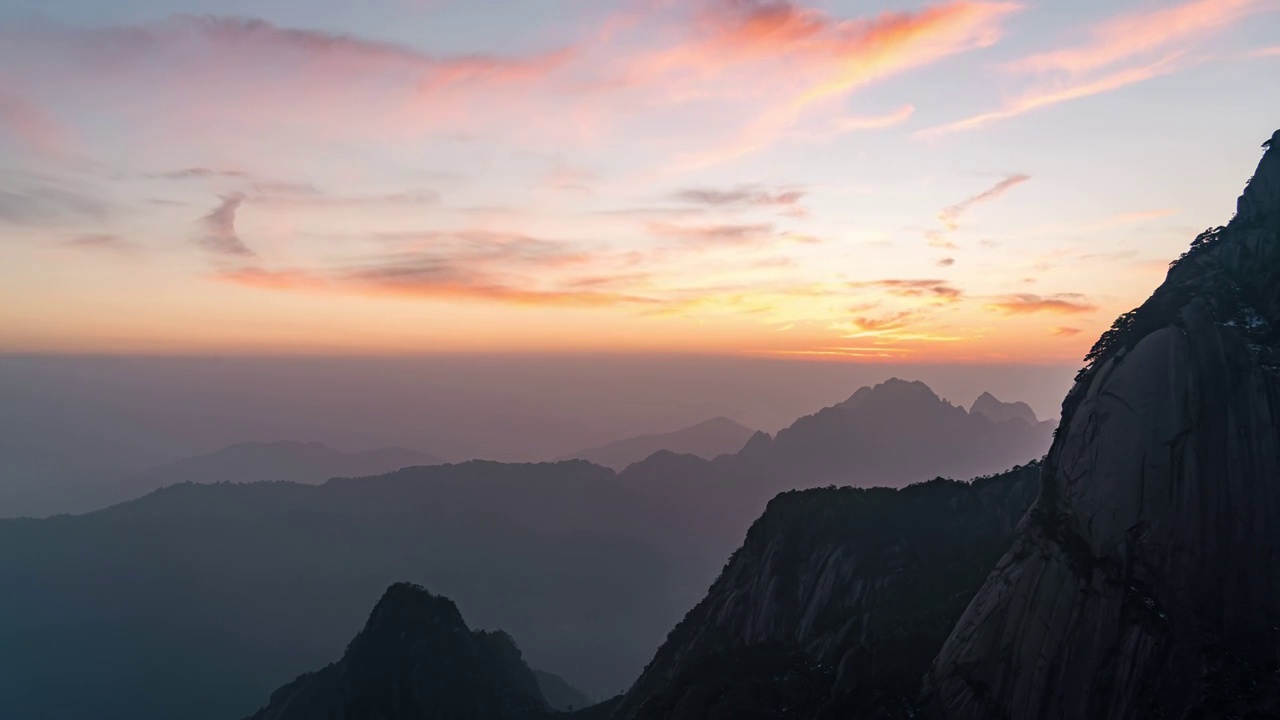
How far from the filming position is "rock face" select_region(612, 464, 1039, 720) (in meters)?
82.4

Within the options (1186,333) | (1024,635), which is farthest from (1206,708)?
(1186,333)

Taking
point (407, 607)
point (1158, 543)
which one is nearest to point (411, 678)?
point (407, 607)

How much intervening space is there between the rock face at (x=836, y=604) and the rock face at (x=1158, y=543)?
540 inches

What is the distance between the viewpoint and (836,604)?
107m

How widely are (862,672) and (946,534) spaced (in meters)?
43.3

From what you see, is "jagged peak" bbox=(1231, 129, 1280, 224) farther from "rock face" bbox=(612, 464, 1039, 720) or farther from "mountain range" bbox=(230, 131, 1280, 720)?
"rock face" bbox=(612, 464, 1039, 720)

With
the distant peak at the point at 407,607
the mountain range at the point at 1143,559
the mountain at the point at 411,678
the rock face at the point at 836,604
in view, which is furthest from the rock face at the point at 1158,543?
the distant peak at the point at 407,607

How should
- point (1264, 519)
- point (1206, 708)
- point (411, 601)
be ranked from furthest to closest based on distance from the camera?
point (411, 601) < point (1264, 519) < point (1206, 708)

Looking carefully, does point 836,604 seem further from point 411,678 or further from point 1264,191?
point 411,678

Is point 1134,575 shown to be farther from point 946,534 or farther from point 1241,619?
point 946,534

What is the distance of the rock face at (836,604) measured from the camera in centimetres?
8244

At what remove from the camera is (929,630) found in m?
84.7

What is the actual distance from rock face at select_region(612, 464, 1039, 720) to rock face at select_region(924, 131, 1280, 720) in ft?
45.0

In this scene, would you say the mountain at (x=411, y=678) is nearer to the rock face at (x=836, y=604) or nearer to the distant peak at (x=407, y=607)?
the distant peak at (x=407, y=607)
